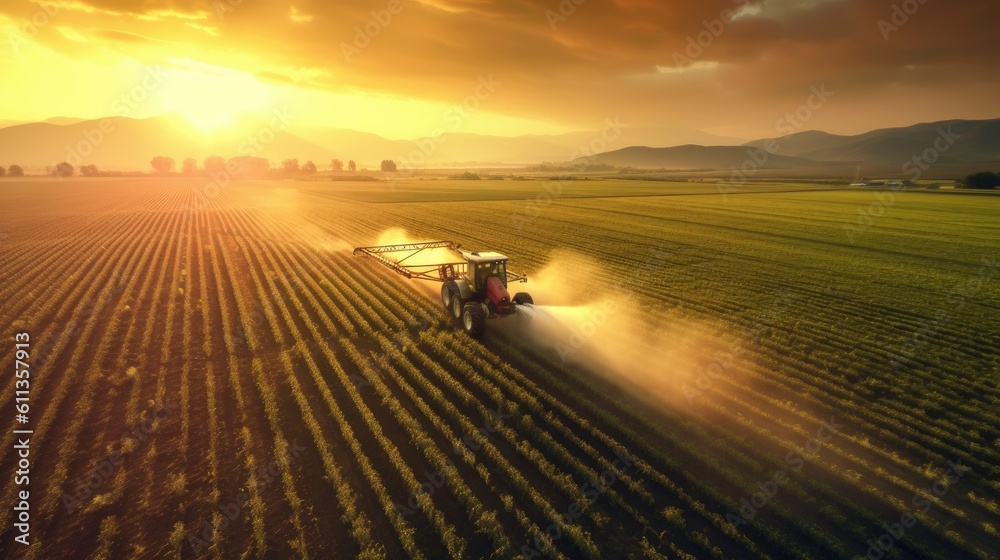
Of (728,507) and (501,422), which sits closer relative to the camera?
(728,507)

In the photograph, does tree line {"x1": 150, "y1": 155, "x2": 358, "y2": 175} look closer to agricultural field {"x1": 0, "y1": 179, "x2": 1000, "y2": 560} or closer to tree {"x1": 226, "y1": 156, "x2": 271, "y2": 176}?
tree {"x1": 226, "y1": 156, "x2": 271, "y2": 176}

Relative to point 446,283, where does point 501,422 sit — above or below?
below

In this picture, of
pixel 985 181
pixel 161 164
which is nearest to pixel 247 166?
pixel 161 164

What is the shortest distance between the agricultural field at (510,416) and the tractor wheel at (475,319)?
0.67 metres

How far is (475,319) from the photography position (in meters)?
13.5

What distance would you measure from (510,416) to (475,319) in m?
4.27

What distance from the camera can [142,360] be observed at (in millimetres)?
12336

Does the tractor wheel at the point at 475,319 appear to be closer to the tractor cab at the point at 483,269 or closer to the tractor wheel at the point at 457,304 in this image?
the tractor wheel at the point at 457,304

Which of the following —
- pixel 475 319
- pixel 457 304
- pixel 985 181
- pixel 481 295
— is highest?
pixel 985 181

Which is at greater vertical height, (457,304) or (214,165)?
(214,165)

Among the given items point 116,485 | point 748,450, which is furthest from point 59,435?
point 748,450

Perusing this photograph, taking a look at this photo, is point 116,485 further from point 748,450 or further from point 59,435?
point 748,450

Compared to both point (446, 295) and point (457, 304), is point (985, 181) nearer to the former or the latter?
point (446, 295)

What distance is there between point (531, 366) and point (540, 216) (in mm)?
34640
